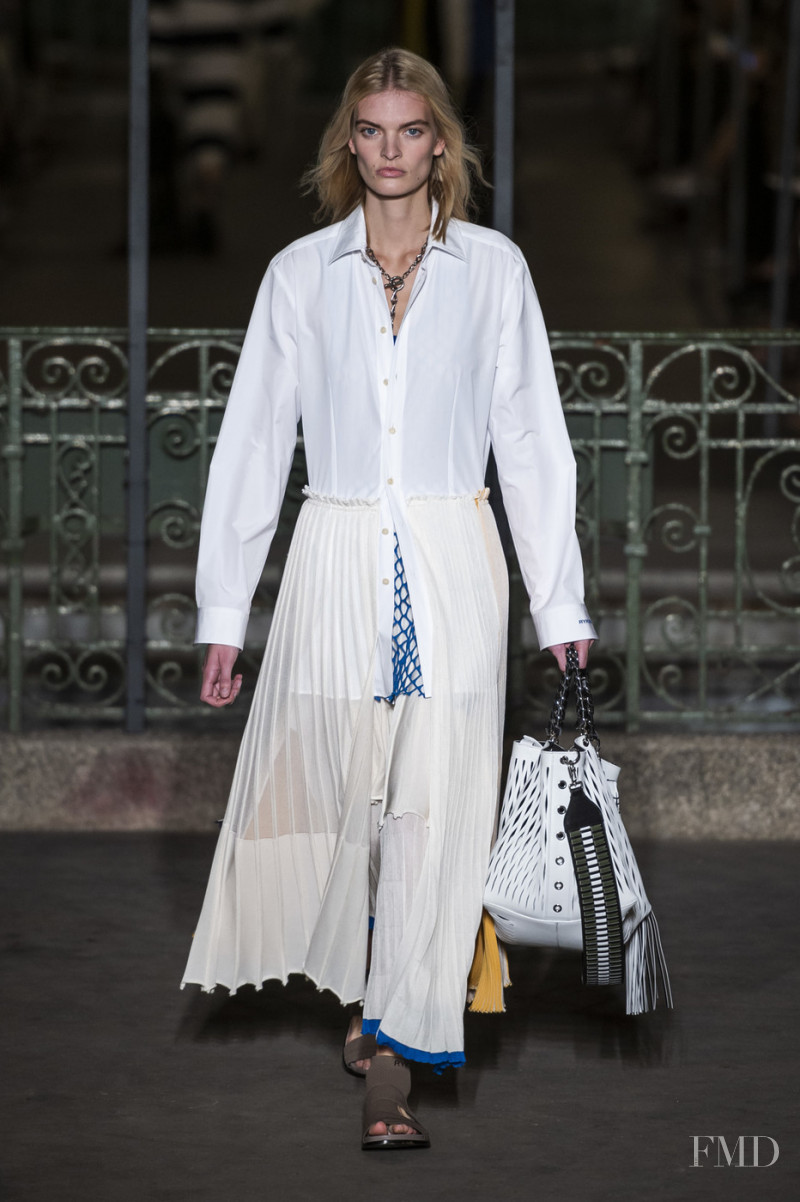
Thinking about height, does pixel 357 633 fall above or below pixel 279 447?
below

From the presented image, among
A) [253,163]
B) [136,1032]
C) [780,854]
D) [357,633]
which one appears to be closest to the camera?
[357,633]

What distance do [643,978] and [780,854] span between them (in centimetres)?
234

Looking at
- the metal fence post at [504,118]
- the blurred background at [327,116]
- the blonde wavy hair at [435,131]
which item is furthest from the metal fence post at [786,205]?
the blonde wavy hair at [435,131]

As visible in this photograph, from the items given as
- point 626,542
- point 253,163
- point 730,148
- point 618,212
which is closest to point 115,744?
point 626,542

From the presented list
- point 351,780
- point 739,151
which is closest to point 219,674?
point 351,780

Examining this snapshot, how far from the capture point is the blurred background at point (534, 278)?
7.34m

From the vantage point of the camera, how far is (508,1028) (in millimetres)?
5316

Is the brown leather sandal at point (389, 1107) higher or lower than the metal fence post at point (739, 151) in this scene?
lower

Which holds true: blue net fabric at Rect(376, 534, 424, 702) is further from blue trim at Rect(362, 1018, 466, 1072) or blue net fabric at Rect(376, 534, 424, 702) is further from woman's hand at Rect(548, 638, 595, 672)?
blue trim at Rect(362, 1018, 466, 1072)

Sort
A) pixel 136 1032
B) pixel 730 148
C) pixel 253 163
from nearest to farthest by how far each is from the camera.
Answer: pixel 136 1032, pixel 730 148, pixel 253 163

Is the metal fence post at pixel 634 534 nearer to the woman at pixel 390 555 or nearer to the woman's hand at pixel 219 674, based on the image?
the woman at pixel 390 555

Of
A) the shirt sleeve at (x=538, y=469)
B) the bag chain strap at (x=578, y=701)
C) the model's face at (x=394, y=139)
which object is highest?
the model's face at (x=394, y=139)

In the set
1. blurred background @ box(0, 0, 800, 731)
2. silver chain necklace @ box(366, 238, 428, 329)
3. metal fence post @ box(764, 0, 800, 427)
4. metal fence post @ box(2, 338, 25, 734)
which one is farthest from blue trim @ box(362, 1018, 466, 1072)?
metal fence post @ box(764, 0, 800, 427)

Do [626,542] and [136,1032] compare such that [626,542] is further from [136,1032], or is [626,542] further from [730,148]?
[730,148]
